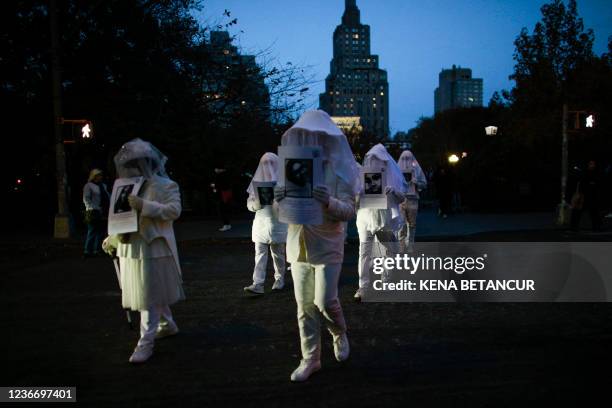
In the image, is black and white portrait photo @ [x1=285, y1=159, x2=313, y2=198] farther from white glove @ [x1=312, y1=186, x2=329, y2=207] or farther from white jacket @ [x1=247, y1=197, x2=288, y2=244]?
white jacket @ [x1=247, y1=197, x2=288, y2=244]

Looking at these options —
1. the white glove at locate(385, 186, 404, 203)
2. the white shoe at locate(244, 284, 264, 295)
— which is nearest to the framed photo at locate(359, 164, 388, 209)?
the white glove at locate(385, 186, 404, 203)

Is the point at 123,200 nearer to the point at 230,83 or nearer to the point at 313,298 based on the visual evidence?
the point at 313,298

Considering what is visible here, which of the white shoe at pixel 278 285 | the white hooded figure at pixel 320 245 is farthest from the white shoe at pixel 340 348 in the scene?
the white shoe at pixel 278 285

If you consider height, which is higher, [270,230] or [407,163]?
[407,163]

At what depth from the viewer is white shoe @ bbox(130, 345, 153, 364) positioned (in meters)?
5.09

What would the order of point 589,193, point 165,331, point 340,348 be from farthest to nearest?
point 589,193 → point 165,331 → point 340,348

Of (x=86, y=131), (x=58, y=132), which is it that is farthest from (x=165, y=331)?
(x=58, y=132)

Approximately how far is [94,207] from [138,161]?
7.87 metres

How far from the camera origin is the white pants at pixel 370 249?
7.54m

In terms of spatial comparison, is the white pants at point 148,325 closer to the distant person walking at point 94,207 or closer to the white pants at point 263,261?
the white pants at point 263,261

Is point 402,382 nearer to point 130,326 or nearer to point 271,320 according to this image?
point 271,320

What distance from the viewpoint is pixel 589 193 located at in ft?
51.8

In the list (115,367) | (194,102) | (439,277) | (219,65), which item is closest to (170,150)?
(194,102)

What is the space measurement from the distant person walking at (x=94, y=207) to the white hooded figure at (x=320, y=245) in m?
8.92
